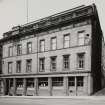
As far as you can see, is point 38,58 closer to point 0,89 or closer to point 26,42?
point 26,42

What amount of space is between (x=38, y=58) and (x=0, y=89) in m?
12.5

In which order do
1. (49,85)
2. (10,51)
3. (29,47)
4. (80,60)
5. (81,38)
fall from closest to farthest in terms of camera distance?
(80,60), (81,38), (49,85), (29,47), (10,51)

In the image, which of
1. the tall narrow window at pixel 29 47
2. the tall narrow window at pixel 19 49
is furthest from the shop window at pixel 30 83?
the tall narrow window at pixel 19 49

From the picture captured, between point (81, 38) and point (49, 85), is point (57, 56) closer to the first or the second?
point (49, 85)

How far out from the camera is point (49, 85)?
33.2m

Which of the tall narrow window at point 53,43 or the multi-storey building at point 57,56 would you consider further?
the tall narrow window at point 53,43

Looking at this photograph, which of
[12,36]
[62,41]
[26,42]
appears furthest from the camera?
[12,36]

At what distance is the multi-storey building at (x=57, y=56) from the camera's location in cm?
2969

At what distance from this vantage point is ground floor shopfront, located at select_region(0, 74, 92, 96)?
2931 cm

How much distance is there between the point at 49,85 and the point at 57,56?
454 centimetres

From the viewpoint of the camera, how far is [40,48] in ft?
117

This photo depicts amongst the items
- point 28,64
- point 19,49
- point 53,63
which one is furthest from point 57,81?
point 19,49

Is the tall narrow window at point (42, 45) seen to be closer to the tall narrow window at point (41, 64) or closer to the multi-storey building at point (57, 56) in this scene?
the multi-storey building at point (57, 56)

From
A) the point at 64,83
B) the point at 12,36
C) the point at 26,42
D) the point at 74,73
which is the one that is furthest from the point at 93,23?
the point at 12,36
